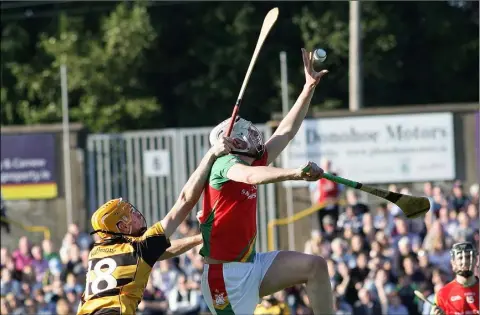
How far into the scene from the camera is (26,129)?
2181cm

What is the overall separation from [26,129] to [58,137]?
0.52m

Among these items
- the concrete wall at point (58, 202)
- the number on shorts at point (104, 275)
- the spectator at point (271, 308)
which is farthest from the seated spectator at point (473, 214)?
the number on shorts at point (104, 275)

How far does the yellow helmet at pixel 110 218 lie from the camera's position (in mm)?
9125

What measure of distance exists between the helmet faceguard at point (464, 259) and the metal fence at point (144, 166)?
400 inches

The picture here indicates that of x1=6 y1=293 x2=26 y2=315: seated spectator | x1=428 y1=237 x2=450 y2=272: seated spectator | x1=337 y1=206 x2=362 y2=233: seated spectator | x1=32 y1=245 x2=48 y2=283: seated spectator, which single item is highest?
x1=337 y1=206 x2=362 y2=233: seated spectator

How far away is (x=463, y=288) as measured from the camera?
11305 millimetres

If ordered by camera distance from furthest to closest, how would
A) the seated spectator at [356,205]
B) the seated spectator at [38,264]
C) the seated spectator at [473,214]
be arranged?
the seated spectator at [38,264]
the seated spectator at [356,205]
the seated spectator at [473,214]

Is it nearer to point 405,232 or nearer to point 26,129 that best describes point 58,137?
point 26,129

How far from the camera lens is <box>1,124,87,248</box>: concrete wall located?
2175cm

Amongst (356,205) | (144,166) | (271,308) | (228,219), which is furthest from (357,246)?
(228,219)

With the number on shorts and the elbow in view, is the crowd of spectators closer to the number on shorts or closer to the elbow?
the elbow

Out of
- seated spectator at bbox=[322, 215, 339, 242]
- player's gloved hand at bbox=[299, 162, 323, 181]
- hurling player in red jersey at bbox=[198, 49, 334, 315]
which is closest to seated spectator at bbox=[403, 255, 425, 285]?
seated spectator at bbox=[322, 215, 339, 242]

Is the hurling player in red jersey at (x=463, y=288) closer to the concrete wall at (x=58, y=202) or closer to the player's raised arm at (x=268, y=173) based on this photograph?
the player's raised arm at (x=268, y=173)

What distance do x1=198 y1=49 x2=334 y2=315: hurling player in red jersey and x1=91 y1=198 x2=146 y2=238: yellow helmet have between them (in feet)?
1.82
